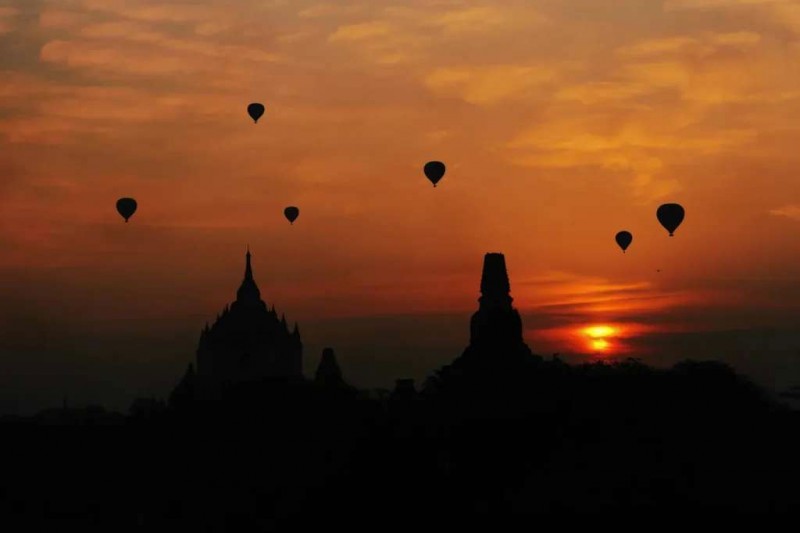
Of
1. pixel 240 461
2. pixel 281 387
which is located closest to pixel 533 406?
pixel 240 461

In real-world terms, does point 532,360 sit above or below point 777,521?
above

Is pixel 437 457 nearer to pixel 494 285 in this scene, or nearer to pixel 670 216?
pixel 670 216

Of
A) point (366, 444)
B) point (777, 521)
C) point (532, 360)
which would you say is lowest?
point (777, 521)

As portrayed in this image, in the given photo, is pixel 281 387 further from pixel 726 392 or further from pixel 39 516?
pixel 726 392

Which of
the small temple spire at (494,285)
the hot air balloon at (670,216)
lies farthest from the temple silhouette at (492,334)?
the hot air balloon at (670,216)

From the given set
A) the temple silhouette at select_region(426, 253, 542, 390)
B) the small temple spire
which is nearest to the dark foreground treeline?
the temple silhouette at select_region(426, 253, 542, 390)

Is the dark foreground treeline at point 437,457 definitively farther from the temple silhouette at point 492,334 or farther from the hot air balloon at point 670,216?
the hot air balloon at point 670,216

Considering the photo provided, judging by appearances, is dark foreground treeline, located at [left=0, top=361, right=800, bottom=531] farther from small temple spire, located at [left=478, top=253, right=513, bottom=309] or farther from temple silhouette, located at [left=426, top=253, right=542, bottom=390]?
small temple spire, located at [left=478, top=253, right=513, bottom=309]
